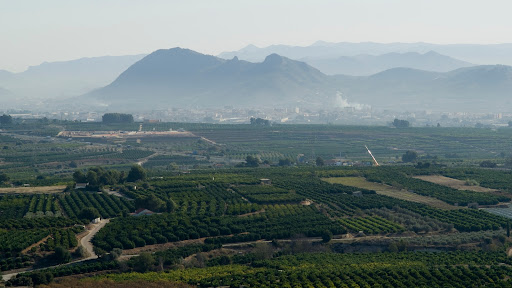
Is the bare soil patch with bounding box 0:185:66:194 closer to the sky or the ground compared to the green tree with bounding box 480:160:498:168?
closer to the ground

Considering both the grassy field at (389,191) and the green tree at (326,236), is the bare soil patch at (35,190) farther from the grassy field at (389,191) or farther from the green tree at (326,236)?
the green tree at (326,236)

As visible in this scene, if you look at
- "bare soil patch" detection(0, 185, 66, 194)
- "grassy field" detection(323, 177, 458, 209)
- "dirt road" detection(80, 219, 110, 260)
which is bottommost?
"dirt road" detection(80, 219, 110, 260)

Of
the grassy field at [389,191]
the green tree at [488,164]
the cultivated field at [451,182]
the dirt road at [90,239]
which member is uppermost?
the green tree at [488,164]

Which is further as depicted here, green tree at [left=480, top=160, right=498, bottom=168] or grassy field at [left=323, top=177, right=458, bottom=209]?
green tree at [left=480, top=160, right=498, bottom=168]

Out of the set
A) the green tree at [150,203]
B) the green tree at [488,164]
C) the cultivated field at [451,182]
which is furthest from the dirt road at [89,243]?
the green tree at [488,164]

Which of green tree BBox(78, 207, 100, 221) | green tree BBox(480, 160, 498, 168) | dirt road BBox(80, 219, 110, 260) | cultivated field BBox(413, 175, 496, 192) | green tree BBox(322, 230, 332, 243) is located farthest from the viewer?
green tree BBox(480, 160, 498, 168)

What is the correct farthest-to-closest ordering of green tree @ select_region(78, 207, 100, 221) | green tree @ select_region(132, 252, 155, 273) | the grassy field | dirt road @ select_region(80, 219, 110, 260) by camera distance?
the grassy field
green tree @ select_region(78, 207, 100, 221)
dirt road @ select_region(80, 219, 110, 260)
green tree @ select_region(132, 252, 155, 273)

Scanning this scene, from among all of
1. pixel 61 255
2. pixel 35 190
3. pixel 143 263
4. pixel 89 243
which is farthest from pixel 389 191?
pixel 61 255

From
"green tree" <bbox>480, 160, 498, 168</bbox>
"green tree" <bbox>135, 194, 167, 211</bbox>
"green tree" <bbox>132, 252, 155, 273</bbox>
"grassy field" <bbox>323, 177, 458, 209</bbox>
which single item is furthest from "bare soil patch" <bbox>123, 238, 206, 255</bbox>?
"green tree" <bbox>480, 160, 498, 168</bbox>

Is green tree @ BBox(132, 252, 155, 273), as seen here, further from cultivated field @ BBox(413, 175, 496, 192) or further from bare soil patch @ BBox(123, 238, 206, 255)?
cultivated field @ BBox(413, 175, 496, 192)

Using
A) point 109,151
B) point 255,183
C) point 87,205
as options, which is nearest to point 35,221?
point 87,205
